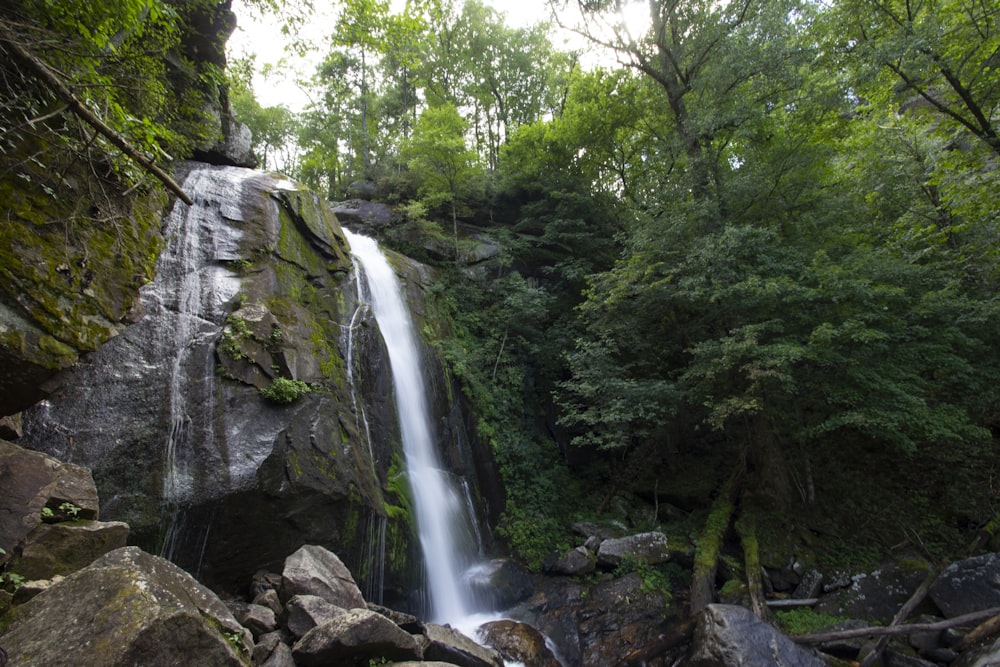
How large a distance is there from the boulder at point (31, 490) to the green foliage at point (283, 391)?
83.5 inches

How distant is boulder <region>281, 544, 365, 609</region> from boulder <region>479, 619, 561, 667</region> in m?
2.34

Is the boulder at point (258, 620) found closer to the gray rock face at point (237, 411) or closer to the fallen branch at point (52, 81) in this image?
the gray rock face at point (237, 411)

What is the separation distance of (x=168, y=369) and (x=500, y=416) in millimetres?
6921

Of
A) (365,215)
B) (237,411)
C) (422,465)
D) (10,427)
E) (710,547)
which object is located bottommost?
(710,547)

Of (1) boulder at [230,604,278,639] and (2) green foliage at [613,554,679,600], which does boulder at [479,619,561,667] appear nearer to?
(2) green foliage at [613,554,679,600]

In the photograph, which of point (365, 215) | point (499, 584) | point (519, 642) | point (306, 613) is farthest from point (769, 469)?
point (365, 215)

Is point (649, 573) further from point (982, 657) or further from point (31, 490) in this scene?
point (31, 490)

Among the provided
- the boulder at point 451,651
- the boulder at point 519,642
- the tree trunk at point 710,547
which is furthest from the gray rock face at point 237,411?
the tree trunk at point 710,547

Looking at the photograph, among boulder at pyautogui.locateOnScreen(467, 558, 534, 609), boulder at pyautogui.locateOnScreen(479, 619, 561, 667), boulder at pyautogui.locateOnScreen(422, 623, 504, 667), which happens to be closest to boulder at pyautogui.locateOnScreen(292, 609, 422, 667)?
boulder at pyautogui.locateOnScreen(422, 623, 504, 667)

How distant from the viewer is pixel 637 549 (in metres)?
8.08

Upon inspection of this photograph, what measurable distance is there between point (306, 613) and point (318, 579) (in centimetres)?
62

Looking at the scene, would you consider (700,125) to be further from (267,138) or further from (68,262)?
(267,138)

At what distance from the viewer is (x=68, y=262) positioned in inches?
162

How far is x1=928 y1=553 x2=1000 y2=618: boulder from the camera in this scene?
5551 millimetres
